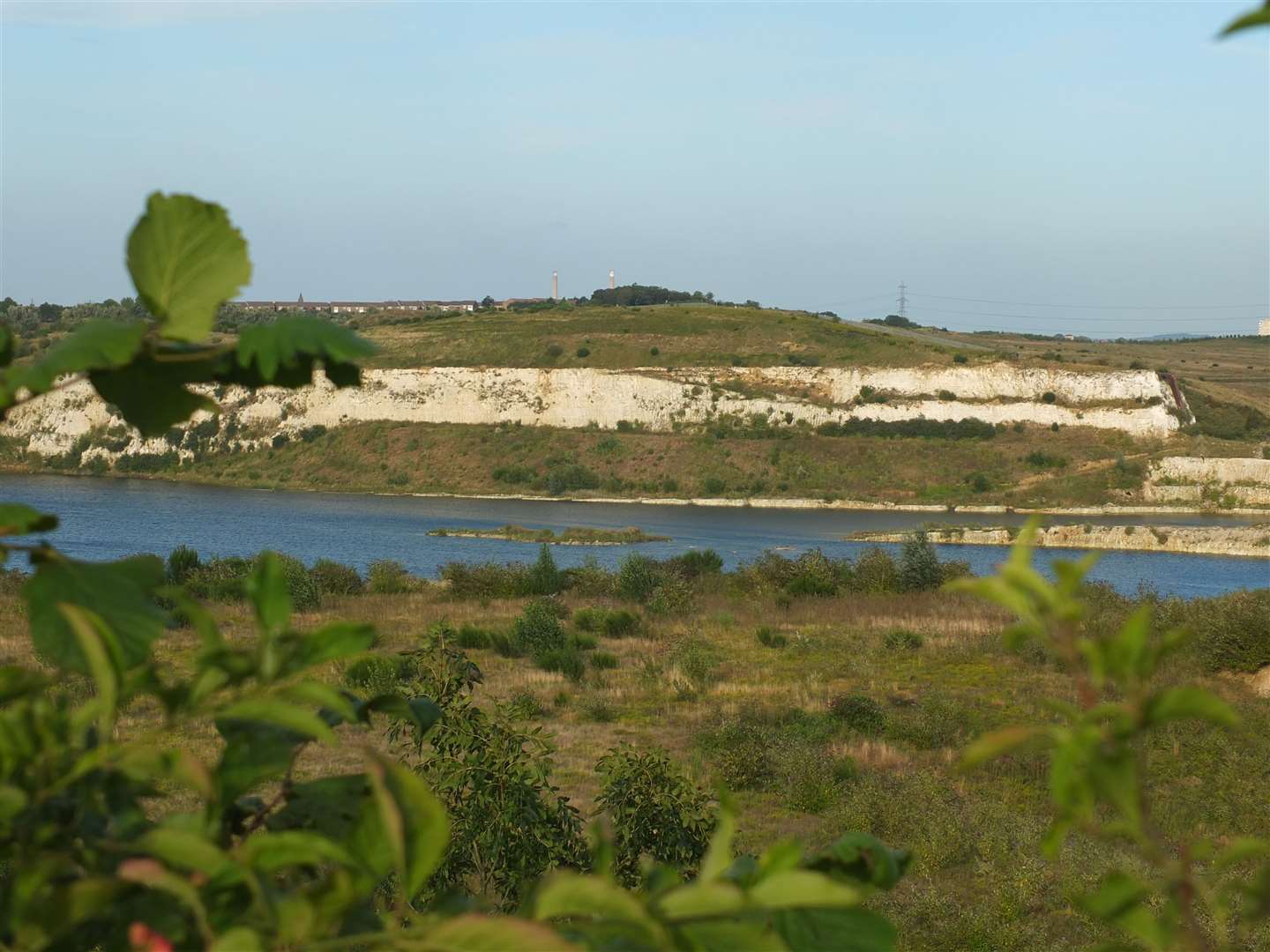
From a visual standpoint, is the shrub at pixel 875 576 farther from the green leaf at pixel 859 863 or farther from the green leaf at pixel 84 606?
the green leaf at pixel 84 606

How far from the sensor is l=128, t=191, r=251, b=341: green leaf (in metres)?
1.04

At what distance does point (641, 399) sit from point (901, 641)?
4754 centimetres

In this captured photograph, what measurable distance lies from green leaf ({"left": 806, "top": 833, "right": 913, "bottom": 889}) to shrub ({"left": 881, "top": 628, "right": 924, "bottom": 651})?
755 inches

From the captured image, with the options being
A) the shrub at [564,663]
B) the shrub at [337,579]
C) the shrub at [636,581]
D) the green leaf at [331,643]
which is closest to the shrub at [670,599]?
the shrub at [636,581]

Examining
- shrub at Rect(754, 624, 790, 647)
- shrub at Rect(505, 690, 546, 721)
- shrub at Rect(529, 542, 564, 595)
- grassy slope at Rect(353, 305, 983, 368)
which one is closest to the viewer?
shrub at Rect(505, 690, 546, 721)

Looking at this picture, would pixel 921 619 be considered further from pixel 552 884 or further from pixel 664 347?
pixel 664 347

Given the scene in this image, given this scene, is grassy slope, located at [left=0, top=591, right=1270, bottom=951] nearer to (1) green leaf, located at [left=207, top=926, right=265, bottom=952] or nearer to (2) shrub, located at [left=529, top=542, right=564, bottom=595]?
(2) shrub, located at [left=529, top=542, right=564, bottom=595]

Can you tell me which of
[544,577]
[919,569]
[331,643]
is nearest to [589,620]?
[544,577]

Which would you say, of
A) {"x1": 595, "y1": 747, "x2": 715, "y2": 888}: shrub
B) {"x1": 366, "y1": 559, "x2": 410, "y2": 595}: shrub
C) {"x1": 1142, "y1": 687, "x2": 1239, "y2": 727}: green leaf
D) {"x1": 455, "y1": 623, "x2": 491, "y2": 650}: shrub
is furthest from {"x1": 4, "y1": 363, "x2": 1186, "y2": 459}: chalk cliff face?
{"x1": 1142, "y1": 687, "x2": 1239, "y2": 727}: green leaf

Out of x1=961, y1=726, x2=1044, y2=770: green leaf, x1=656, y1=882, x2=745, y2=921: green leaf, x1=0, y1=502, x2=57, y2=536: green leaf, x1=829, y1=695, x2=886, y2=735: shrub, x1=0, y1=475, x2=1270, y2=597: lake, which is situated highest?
x1=0, y1=502, x2=57, y2=536: green leaf

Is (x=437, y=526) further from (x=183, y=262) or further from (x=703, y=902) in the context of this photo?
(x=703, y=902)

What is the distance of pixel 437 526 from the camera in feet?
156

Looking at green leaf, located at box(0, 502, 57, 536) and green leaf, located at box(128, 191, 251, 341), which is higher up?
green leaf, located at box(128, 191, 251, 341)

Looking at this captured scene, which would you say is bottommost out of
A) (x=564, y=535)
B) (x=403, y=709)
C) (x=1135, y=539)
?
(x=564, y=535)
